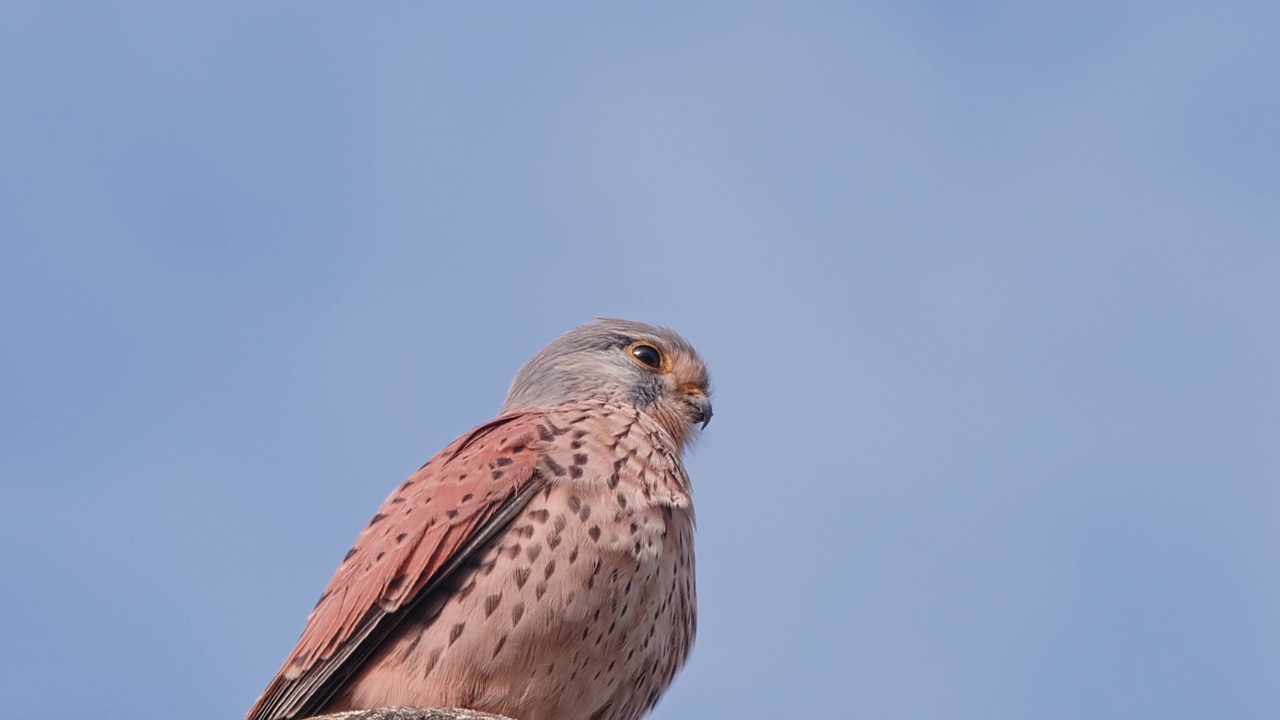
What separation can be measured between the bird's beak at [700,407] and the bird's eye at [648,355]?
0.22m

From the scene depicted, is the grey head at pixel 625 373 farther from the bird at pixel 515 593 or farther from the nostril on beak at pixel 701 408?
the bird at pixel 515 593

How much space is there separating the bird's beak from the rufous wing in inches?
69.7

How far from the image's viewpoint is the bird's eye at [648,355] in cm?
680

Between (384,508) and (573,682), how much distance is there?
1.04 metres

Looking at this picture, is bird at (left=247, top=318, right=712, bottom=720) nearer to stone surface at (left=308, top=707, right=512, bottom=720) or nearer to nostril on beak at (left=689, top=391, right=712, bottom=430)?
stone surface at (left=308, top=707, right=512, bottom=720)


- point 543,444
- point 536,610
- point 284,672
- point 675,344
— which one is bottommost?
point 284,672

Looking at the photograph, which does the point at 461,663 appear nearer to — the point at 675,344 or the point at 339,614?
the point at 339,614

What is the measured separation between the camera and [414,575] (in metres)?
4.54

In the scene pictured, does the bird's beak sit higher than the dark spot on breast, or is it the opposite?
the bird's beak

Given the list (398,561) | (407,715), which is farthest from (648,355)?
(407,715)

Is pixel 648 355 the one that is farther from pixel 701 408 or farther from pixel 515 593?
pixel 515 593

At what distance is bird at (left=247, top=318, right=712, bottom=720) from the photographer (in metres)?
4.43

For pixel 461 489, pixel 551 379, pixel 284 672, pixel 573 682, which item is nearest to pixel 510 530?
pixel 461 489

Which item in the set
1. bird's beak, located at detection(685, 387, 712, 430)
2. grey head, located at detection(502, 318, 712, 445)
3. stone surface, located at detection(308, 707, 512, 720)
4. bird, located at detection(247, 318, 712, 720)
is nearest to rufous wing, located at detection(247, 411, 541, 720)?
bird, located at detection(247, 318, 712, 720)
